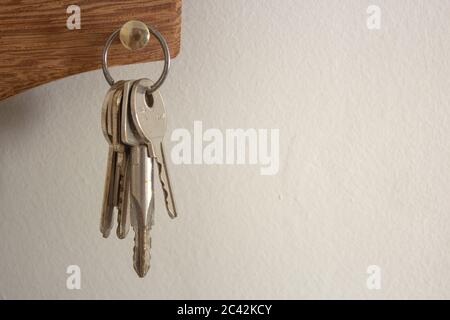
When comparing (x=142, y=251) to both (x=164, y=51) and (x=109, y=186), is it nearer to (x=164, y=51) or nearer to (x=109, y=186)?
(x=109, y=186)

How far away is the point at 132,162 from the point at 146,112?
0.04m

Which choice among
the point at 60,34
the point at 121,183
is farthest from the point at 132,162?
the point at 60,34

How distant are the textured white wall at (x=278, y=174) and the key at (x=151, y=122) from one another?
0.48 feet

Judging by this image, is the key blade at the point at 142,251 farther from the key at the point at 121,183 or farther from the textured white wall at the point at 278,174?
the textured white wall at the point at 278,174

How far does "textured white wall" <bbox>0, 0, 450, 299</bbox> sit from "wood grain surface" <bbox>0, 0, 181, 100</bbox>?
111 mm

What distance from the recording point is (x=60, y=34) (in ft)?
1.60

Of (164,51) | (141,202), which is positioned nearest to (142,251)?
(141,202)

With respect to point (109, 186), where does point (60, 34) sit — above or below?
above

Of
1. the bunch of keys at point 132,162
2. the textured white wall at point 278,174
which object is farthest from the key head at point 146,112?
the textured white wall at point 278,174

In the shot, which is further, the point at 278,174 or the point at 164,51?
the point at 278,174

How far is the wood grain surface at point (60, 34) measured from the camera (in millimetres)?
480

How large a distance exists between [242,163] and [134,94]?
0.22 m

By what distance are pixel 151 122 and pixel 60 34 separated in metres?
0.12
